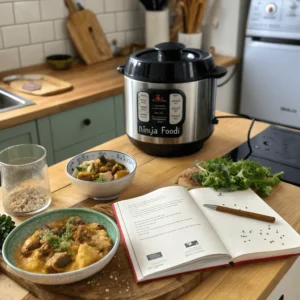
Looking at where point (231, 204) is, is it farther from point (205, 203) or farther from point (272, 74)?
point (272, 74)

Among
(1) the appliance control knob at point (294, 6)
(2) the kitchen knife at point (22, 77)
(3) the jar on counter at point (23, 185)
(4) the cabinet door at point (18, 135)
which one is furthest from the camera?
(1) the appliance control knob at point (294, 6)

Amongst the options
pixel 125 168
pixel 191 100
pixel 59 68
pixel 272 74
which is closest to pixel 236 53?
pixel 272 74

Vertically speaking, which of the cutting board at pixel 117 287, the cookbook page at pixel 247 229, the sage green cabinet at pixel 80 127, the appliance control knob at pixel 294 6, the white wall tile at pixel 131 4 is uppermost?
the appliance control knob at pixel 294 6

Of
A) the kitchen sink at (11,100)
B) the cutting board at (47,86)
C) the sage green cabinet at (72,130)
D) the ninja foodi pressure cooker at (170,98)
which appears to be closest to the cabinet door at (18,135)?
the sage green cabinet at (72,130)

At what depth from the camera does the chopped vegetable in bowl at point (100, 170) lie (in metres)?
1.02

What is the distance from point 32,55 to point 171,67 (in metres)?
1.39

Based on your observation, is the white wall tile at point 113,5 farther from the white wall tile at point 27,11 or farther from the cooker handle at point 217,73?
the cooker handle at point 217,73

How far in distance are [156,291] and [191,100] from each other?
1.95ft

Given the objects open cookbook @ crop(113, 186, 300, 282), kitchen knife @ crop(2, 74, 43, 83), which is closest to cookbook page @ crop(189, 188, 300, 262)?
open cookbook @ crop(113, 186, 300, 282)

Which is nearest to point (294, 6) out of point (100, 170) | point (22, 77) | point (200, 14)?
point (200, 14)

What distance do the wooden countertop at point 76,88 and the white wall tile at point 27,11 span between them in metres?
0.25

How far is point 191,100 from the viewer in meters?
1.17

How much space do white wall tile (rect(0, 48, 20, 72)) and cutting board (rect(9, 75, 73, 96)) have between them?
163 mm

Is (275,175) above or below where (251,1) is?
below
